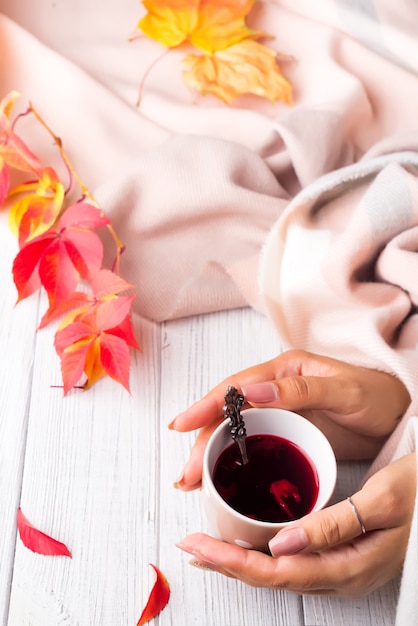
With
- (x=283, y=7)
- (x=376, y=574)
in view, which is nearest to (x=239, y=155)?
(x=283, y=7)

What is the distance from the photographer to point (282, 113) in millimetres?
1061

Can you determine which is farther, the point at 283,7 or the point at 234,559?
the point at 283,7

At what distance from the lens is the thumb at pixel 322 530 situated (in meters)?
0.61

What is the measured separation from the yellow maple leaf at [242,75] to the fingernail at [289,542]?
647 mm

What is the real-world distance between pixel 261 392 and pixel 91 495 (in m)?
0.24

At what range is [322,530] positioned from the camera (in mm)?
624

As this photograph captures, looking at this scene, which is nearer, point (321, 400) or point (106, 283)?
point (321, 400)

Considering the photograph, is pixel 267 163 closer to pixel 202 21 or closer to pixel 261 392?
pixel 202 21

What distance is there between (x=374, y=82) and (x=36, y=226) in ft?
1.68

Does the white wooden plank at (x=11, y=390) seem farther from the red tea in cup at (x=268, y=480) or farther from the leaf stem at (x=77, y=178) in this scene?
the red tea in cup at (x=268, y=480)

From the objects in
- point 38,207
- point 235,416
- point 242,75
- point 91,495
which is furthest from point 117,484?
point 242,75

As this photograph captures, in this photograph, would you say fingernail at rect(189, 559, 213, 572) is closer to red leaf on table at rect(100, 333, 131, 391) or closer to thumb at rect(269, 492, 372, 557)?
thumb at rect(269, 492, 372, 557)

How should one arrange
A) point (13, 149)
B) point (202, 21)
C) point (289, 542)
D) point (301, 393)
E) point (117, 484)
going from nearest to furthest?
point (289, 542) < point (301, 393) < point (117, 484) < point (13, 149) < point (202, 21)

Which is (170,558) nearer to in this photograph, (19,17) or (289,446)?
(289,446)
